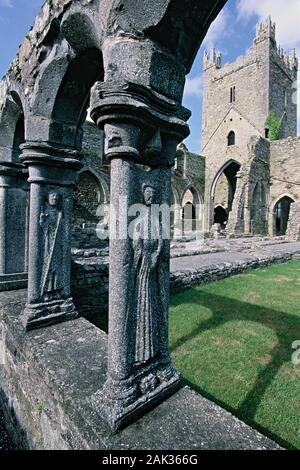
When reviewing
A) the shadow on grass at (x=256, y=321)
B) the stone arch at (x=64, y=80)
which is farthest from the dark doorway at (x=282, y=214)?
the stone arch at (x=64, y=80)

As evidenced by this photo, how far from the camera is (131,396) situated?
4.81 feet

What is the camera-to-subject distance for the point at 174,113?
5.37 ft

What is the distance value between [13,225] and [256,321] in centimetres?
393

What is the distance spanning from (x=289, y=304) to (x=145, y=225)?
180 inches

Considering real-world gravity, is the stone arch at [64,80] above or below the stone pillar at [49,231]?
above

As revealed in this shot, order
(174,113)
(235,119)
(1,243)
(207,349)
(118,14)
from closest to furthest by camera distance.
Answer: (118,14) → (174,113) → (207,349) → (1,243) → (235,119)

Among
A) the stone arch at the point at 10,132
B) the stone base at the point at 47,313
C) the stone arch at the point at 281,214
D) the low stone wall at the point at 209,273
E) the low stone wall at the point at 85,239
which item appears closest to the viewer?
the stone base at the point at 47,313

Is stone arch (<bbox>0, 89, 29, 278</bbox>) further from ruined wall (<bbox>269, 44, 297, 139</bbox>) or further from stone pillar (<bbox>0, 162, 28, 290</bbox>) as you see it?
ruined wall (<bbox>269, 44, 297, 139</bbox>)

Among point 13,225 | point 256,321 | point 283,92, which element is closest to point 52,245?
point 13,225

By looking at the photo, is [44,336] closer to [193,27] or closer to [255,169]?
[193,27]

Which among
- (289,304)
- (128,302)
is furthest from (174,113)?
(289,304)

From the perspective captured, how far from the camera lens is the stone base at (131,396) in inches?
54.8

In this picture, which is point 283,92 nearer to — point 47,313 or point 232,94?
point 232,94

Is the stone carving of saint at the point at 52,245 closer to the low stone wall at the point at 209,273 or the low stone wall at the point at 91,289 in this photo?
the low stone wall at the point at 91,289
